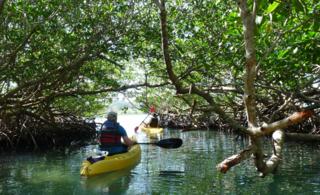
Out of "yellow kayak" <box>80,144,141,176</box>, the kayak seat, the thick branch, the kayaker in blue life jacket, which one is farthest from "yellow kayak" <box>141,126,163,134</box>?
the thick branch

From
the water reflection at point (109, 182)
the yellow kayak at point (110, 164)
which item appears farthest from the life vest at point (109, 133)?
the water reflection at point (109, 182)

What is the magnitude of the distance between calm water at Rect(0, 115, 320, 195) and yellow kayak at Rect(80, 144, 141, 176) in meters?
0.12

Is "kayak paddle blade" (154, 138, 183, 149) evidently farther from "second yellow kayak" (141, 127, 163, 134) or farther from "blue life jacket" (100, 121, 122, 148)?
"second yellow kayak" (141, 127, 163, 134)

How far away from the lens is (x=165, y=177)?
25.8 ft

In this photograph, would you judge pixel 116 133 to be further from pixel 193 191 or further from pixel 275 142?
pixel 275 142

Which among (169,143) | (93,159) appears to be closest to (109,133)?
(93,159)

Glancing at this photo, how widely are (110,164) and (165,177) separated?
3.63 ft

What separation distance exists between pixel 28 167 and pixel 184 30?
4808mm

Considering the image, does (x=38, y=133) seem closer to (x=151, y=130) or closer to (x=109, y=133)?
(x=109, y=133)

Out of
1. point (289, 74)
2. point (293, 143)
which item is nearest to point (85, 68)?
point (289, 74)

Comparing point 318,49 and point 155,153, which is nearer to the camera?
point 318,49

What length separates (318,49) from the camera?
15.6 ft

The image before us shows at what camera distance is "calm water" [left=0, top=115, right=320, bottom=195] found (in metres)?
6.75

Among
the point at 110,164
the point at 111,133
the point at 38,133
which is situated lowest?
the point at 110,164
